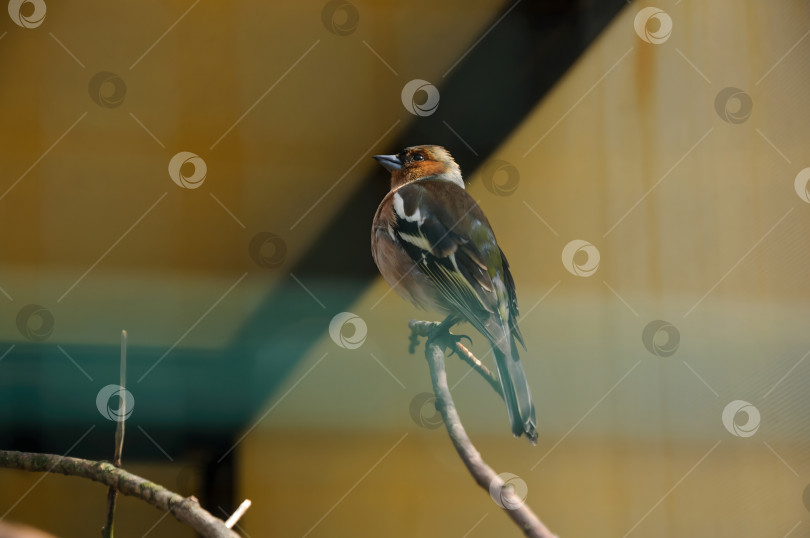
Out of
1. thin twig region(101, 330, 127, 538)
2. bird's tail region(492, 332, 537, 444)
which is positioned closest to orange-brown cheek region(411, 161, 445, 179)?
bird's tail region(492, 332, 537, 444)

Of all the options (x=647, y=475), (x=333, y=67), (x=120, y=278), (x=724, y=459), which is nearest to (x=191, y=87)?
(x=333, y=67)

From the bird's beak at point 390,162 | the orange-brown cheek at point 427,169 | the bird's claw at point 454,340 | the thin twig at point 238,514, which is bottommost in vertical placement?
the thin twig at point 238,514

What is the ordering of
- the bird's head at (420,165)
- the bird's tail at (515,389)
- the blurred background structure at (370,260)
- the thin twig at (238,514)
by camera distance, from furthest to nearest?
the bird's head at (420,165), the bird's tail at (515,389), the blurred background structure at (370,260), the thin twig at (238,514)

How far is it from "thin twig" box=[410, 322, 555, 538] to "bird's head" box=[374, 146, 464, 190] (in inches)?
20.8

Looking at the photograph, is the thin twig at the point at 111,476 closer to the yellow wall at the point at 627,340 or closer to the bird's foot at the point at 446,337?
the yellow wall at the point at 627,340

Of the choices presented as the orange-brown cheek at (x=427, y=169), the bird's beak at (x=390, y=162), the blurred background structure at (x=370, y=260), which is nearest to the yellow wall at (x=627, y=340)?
the blurred background structure at (x=370, y=260)

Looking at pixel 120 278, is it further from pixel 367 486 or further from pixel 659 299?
pixel 659 299

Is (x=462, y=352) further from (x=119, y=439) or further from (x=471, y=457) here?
(x=119, y=439)

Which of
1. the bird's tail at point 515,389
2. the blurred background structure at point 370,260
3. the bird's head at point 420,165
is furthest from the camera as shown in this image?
the bird's head at point 420,165

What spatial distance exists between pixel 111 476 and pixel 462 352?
3.63ft

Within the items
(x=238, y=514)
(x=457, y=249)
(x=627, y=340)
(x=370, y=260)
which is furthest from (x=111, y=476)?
(x=627, y=340)

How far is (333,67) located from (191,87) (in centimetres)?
47

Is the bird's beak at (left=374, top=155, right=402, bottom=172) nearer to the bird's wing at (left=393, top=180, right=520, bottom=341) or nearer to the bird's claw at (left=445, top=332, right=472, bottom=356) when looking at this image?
the bird's wing at (left=393, top=180, right=520, bottom=341)

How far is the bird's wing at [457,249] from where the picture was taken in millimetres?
2426
